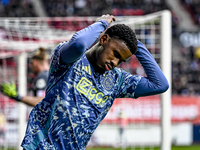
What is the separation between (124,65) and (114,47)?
485 centimetres

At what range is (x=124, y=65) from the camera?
6.75m

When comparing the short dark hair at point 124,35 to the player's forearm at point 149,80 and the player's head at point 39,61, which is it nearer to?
the player's forearm at point 149,80

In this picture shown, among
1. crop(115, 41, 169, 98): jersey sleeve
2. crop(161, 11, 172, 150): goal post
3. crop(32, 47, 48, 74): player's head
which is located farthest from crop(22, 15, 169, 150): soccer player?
crop(32, 47, 48, 74): player's head

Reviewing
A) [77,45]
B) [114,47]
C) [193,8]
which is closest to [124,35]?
[114,47]

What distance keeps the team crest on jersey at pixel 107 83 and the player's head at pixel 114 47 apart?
119 millimetres

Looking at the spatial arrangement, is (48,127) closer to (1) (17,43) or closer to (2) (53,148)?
(2) (53,148)

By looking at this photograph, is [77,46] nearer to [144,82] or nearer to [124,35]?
[124,35]

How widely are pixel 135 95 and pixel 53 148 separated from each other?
0.68 meters

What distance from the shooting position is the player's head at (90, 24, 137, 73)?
6.26ft

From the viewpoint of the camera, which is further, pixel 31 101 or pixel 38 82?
pixel 38 82

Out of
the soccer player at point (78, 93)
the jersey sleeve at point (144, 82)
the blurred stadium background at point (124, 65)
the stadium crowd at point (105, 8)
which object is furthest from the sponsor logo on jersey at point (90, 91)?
the stadium crowd at point (105, 8)

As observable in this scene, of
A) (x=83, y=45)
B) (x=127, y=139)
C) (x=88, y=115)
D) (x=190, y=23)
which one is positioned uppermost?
(x=83, y=45)

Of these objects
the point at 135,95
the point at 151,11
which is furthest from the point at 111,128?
the point at 151,11

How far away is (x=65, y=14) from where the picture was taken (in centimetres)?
1700
